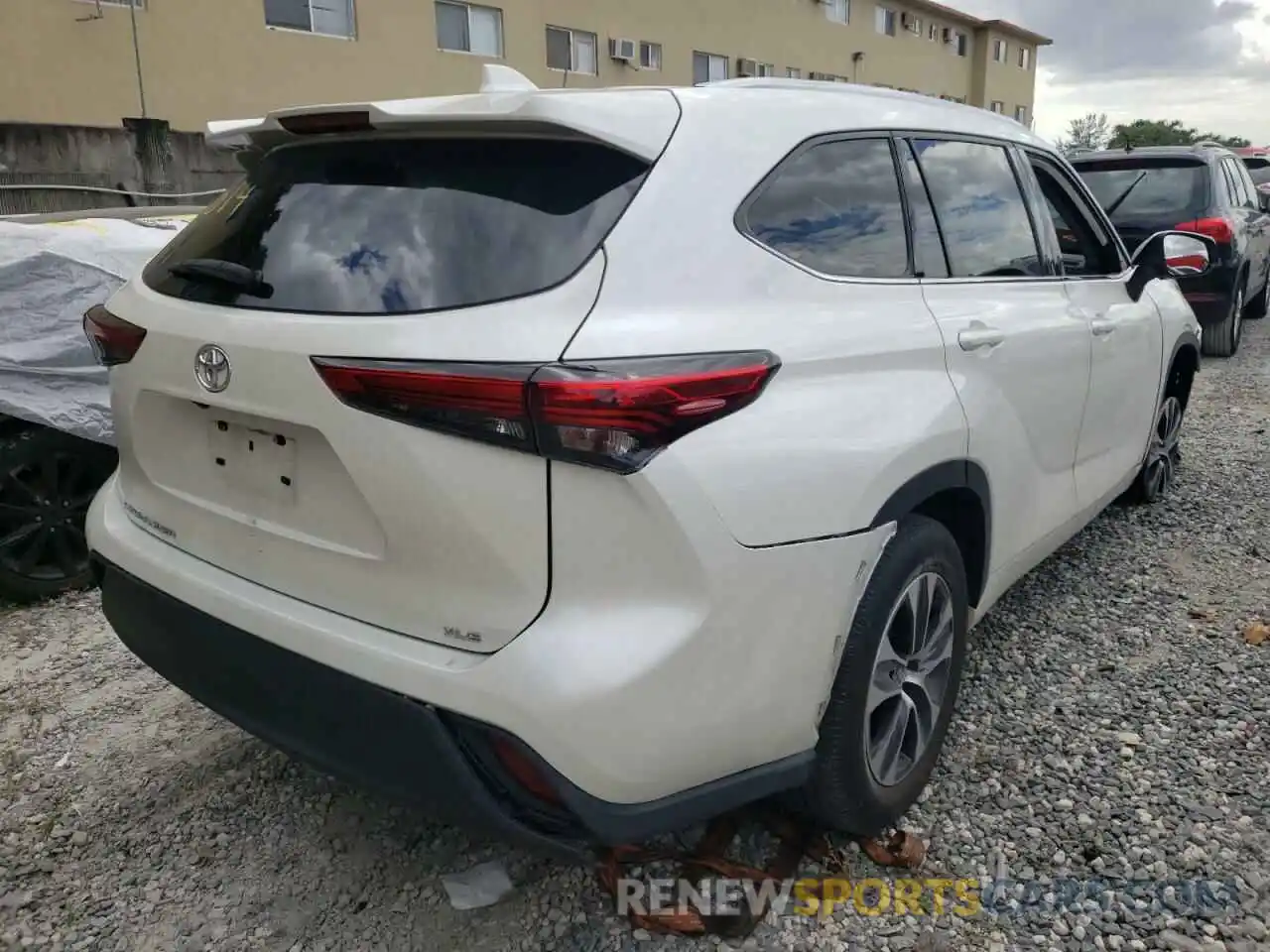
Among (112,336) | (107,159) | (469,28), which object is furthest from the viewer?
(469,28)

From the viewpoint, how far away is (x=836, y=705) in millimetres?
2203

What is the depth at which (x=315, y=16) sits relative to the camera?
1588cm

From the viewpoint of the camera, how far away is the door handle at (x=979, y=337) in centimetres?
258

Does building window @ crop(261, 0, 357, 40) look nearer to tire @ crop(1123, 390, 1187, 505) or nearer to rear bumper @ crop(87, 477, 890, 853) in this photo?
tire @ crop(1123, 390, 1187, 505)

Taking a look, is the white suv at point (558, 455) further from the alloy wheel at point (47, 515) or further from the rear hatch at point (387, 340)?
the alloy wheel at point (47, 515)

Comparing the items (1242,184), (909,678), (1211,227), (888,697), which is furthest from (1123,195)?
(888,697)

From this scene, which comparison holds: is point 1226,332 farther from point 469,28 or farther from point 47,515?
point 469,28

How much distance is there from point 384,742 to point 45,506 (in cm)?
276

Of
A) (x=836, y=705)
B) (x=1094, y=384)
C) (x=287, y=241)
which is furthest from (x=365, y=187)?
(x=1094, y=384)

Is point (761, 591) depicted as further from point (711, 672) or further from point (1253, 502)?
point (1253, 502)

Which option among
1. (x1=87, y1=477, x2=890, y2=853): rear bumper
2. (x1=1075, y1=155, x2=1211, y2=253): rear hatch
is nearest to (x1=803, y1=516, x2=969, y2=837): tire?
(x1=87, y1=477, x2=890, y2=853): rear bumper

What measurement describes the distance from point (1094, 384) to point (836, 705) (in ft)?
6.06

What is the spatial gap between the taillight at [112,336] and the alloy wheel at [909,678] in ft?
5.97

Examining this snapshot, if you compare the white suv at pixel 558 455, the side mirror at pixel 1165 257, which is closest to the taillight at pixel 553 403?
the white suv at pixel 558 455
